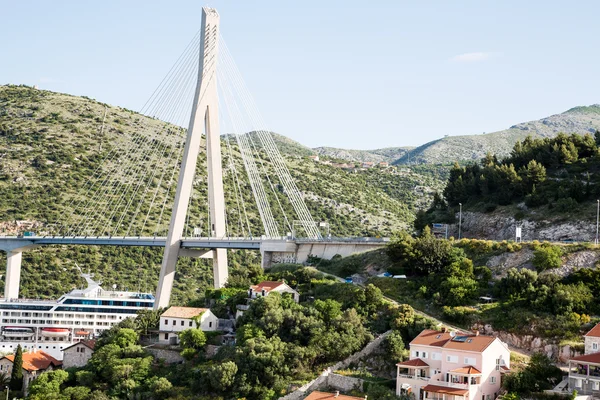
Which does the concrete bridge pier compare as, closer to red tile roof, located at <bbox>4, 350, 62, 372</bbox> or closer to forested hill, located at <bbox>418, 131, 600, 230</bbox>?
red tile roof, located at <bbox>4, 350, 62, 372</bbox>

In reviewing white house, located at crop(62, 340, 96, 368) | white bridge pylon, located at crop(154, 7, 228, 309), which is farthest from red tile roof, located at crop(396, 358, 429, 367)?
white bridge pylon, located at crop(154, 7, 228, 309)

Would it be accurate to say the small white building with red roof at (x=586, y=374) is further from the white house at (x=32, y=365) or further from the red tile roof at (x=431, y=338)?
the white house at (x=32, y=365)

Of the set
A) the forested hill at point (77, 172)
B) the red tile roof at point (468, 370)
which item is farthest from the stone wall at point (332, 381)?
the forested hill at point (77, 172)

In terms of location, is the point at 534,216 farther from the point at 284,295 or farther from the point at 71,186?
the point at 71,186

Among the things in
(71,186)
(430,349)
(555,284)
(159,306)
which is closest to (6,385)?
(159,306)

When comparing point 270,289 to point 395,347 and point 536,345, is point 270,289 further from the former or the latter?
point 536,345

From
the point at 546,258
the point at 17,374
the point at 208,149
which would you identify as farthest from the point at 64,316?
the point at 546,258

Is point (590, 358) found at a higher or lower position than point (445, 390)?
higher
